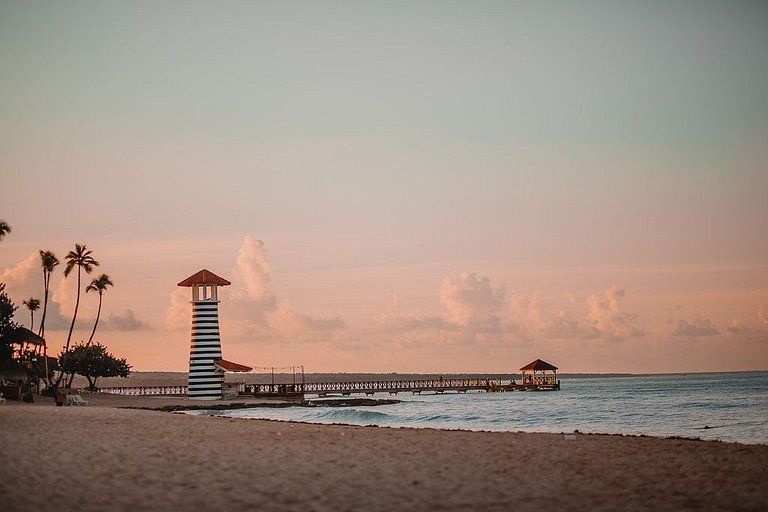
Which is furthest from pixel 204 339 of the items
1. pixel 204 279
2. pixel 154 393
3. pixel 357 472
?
pixel 357 472

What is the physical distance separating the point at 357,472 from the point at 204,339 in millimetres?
47002

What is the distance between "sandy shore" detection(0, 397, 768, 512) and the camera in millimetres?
12531

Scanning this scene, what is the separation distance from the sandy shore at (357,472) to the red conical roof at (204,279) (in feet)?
120

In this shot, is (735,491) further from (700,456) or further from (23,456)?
(23,456)

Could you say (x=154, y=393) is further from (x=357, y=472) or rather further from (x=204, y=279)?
(x=357, y=472)

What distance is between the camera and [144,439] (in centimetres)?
2092

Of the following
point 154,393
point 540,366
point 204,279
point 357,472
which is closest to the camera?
point 357,472

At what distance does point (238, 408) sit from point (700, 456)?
42158 millimetres

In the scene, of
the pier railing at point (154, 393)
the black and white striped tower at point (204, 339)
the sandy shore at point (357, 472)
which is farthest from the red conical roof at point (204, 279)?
the sandy shore at point (357, 472)

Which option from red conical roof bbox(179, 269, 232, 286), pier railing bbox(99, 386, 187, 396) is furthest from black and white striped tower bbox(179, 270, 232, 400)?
pier railing bbox(99, 386, 187, 396)

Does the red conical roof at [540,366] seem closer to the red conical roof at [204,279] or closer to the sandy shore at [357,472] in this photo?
the red conical roof at [204,279]

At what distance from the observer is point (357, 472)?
15.6 m

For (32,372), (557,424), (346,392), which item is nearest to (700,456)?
(557,424)

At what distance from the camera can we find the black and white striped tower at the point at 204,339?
6047 cm
